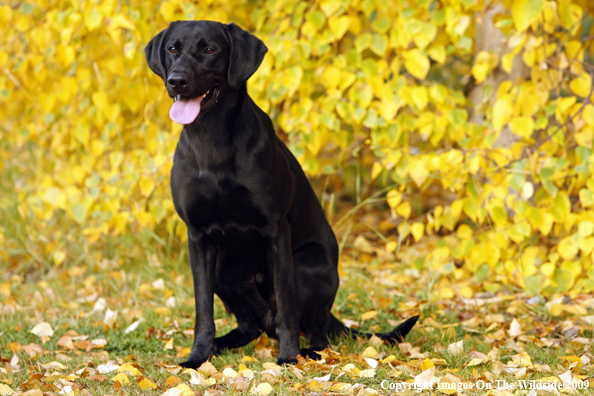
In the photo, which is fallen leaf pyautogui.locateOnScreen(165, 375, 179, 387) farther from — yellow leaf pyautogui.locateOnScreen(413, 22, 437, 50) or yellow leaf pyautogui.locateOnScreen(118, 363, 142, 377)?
yellow leaf pyautogui.locateOnScreen(413, 22, 437, 50)

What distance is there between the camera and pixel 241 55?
7.47ft

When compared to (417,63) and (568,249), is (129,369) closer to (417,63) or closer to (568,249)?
(417,63)

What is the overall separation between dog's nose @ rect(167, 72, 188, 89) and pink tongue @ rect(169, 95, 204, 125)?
0.10m

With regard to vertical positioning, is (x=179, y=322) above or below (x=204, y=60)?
below

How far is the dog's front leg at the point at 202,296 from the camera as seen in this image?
2467 millimetres

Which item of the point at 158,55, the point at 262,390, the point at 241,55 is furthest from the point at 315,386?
the point at 158,55

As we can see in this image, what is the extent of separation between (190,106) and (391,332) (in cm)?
135

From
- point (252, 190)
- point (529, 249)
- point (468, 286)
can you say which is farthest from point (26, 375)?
point (529, 249)

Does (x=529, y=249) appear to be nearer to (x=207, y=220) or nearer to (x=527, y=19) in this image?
(x=527, y=19)

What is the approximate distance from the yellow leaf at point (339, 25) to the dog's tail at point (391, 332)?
1.60m

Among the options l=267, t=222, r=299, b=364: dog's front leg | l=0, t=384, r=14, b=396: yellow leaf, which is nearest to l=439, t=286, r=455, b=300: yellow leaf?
l=267, t=222, r=299, b=364: dog's front leg

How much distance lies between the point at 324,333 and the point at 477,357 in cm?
65

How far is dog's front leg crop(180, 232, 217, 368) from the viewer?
8.09 ft

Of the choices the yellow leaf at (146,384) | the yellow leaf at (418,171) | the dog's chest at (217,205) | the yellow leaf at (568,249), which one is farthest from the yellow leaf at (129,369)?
the yellow leaf at (568,249)
